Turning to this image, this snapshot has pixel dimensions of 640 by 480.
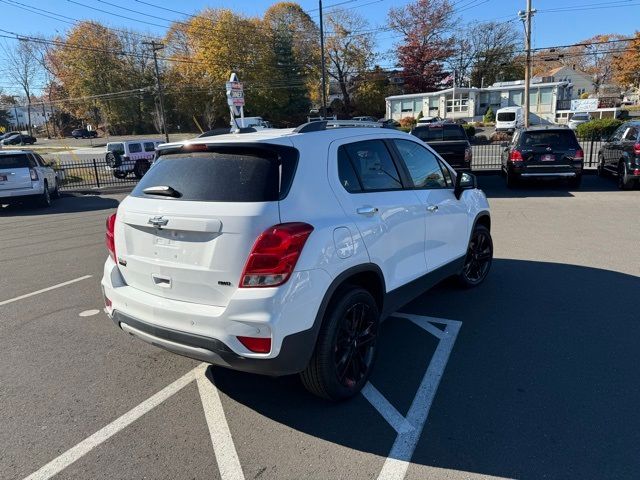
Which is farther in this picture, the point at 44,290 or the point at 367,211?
the point at 44,290

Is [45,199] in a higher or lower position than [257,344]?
lower

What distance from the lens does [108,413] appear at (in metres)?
3.24

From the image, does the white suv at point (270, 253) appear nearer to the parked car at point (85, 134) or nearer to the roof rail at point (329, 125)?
the roof rail at point (329, 125)

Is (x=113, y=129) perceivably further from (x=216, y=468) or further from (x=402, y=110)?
(x=216, y=468)

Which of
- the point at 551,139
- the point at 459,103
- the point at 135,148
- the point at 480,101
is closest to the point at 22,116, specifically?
the point at 459,103

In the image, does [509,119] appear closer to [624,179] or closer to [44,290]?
[624,179]

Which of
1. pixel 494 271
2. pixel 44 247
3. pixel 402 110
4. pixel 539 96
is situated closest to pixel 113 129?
pixel 402 110

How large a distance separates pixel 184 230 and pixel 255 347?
84 cm

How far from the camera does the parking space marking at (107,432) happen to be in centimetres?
270

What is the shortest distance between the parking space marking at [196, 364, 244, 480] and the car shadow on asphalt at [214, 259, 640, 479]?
0.11 metres

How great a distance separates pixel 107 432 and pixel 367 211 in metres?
2.21

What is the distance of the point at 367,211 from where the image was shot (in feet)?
11.0

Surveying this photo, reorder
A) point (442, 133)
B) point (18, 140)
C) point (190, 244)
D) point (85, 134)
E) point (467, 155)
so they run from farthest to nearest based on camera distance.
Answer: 1. point (85, 134)
2. point (18, 140)
3. point (442, 133)
4. point (467, 155)
5. point (190, 244)

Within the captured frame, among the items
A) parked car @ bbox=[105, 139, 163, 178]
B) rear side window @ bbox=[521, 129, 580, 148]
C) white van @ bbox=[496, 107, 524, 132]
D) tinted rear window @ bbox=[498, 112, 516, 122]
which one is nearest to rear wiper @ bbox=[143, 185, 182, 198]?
rear side window @ bbox=[521, 129, 580, 148]
